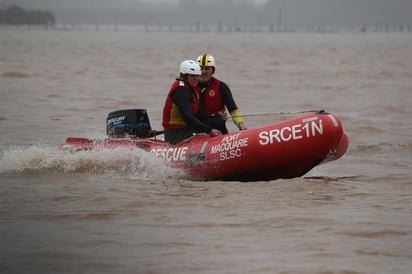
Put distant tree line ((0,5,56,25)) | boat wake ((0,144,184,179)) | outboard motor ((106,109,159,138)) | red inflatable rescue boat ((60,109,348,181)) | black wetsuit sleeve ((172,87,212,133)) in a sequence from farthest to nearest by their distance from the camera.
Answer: distant tree line ((0,5,56,25)) < outboard motor ((106,109,159,138)) < boat wake ((0,144,184,179)) < black wetsuit sleeve ((172,87,212,133)) < red inflatable rescue boat ((60,109,348,181))

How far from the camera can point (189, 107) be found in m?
12.3

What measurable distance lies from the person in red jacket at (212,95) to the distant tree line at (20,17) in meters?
171

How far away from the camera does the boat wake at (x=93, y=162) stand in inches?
484

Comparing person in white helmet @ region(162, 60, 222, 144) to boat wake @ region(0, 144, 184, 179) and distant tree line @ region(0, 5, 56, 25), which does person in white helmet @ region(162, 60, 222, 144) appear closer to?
boat wake @ region(0, 144, 184, 179)

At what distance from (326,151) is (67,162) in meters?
3.61

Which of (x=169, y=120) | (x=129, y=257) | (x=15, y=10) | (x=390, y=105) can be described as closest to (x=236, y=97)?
(x=390, y=105)

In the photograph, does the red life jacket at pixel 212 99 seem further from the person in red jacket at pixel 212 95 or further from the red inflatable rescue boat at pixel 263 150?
the red inflatable rescue boat at pixel 263 150

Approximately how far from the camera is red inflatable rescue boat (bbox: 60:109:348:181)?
11281 mm

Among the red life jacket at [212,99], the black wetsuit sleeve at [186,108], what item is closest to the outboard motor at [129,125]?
the red life jacket at [212,99]

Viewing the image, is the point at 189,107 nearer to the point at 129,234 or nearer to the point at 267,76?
the point at 129,234

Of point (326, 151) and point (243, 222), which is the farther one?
point (326, 151)

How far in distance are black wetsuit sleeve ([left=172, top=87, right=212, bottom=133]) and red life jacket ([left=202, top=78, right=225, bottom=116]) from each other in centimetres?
53

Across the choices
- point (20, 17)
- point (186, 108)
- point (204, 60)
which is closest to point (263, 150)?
point (186, 108)

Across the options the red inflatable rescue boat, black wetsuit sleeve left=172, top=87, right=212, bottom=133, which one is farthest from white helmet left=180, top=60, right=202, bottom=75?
the red inflatable rescue boat
